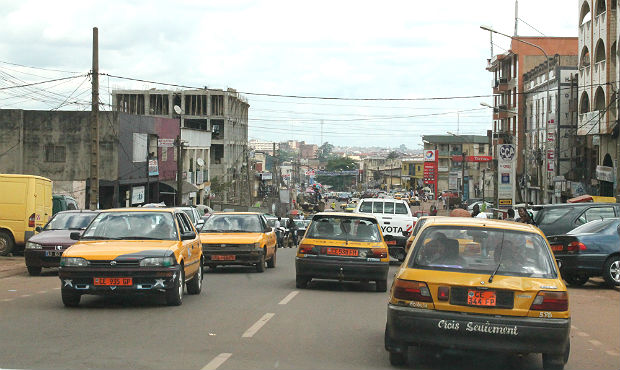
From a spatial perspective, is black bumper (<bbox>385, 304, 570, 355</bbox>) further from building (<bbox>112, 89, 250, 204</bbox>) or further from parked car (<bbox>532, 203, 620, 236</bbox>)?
building (<bbox>112, 89, 250, 204</bbox>)

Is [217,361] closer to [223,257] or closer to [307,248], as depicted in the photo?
[307,248]

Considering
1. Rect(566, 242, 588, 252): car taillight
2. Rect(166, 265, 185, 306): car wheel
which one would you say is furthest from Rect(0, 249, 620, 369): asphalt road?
Rect(566, 242, 588, 252): car taillight

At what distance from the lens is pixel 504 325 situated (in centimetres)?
791

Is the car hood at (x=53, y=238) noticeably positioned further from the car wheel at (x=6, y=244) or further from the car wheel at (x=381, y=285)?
the car wheel at (x=381, y=285)

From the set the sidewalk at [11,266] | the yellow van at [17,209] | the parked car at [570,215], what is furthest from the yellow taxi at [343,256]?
the yellow van at [17,209]

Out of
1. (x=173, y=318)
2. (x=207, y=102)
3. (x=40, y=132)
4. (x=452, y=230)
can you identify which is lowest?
(x=173, y=318)

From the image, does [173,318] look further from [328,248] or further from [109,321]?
[328,248]

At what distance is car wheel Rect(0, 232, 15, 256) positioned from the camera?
2497cm

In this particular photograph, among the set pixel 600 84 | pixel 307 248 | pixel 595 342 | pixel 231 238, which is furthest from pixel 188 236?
pixel 600 84

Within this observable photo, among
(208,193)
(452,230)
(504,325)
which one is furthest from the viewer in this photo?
(208,193)

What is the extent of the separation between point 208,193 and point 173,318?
65.3 metres

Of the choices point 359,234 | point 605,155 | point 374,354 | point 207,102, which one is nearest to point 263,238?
point 359,234

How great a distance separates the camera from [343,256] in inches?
626

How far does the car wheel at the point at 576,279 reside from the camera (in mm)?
18603
